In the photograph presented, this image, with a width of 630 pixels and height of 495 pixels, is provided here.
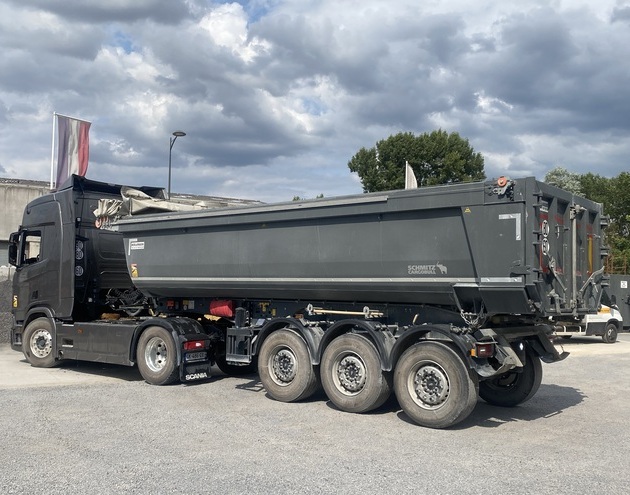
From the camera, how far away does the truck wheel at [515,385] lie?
922 centimetres

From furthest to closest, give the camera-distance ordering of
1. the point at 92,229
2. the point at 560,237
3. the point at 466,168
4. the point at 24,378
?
the point at 466,168, the point at 92,229, the point at 24,378, the point at 560,237

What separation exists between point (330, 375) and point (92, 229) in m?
6.21

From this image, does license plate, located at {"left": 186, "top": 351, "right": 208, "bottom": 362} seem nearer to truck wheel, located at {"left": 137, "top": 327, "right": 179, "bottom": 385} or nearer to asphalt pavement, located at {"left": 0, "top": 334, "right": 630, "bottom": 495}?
truck wheel, located at {"left": 137, "top": 327, "right": 179, "bottom": 385}

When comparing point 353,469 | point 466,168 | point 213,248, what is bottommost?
point 353,469

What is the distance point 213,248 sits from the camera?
10.6 metres

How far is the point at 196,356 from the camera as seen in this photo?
10.9m

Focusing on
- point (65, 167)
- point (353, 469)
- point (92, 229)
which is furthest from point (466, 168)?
point (353, 469)

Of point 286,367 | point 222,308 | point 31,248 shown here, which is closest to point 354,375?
point 286,367

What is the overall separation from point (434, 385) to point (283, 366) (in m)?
2.57

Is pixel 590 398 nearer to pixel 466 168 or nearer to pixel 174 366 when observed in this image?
pixel 174 366

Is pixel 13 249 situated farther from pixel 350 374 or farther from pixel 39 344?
pixel 350 374

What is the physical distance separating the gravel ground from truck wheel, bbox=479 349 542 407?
45.7ft

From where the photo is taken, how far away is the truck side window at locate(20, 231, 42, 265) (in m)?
13.2

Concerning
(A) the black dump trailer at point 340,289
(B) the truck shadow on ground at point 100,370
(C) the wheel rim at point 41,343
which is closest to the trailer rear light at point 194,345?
(A) the black dump trailer at point 340,289
